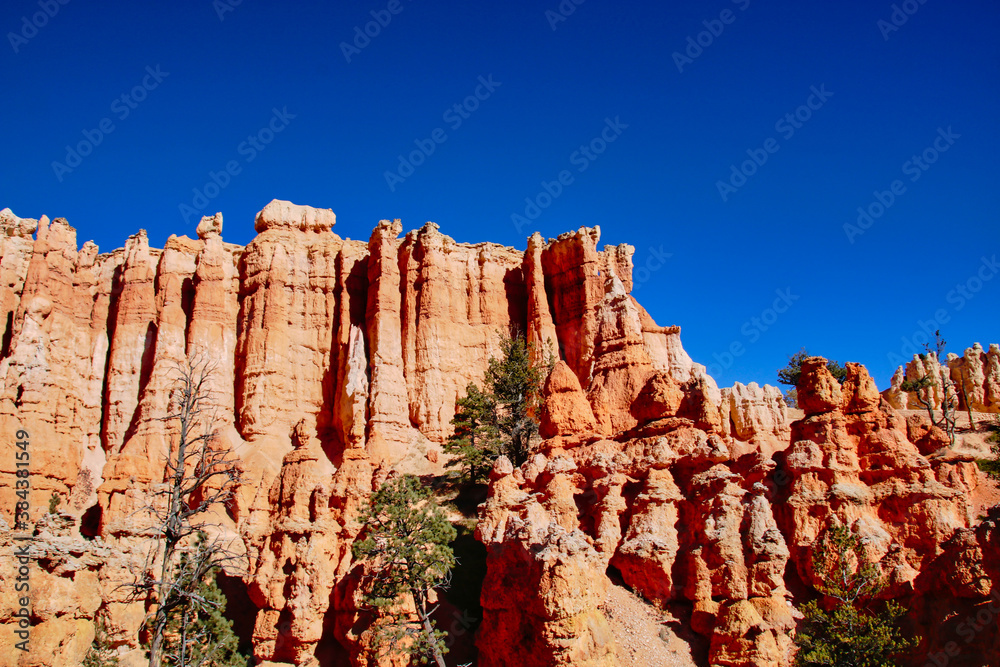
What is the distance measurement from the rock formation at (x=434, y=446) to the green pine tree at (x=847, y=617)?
1.63 feet

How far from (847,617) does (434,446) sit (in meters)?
28.8

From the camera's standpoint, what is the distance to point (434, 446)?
40.2 metres

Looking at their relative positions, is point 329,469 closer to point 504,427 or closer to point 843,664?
point 504,427

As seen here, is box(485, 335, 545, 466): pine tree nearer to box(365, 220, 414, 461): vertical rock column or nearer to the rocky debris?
box(365, 220, 414, 461): vertical rock column

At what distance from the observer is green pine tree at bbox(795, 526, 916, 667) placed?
510 inches

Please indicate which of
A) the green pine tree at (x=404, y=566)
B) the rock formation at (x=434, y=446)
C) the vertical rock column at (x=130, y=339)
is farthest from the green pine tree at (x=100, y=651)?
the vertical rock column at (x=130, y=339)

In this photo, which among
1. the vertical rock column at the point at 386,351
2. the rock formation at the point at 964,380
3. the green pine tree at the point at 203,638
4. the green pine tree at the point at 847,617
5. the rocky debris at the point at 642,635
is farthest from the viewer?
the rock formation at the point at 964,380

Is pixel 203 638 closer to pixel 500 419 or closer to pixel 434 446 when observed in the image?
pixel 500 419

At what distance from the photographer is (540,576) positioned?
47.5 ft

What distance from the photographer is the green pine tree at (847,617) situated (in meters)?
13.0

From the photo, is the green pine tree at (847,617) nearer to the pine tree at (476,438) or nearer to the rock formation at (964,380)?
the pine tree at (476,438)

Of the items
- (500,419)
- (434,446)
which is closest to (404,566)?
(500,419)

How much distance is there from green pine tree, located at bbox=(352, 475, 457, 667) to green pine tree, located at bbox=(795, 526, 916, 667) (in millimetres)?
7998

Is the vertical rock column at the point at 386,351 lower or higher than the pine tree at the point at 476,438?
higher
